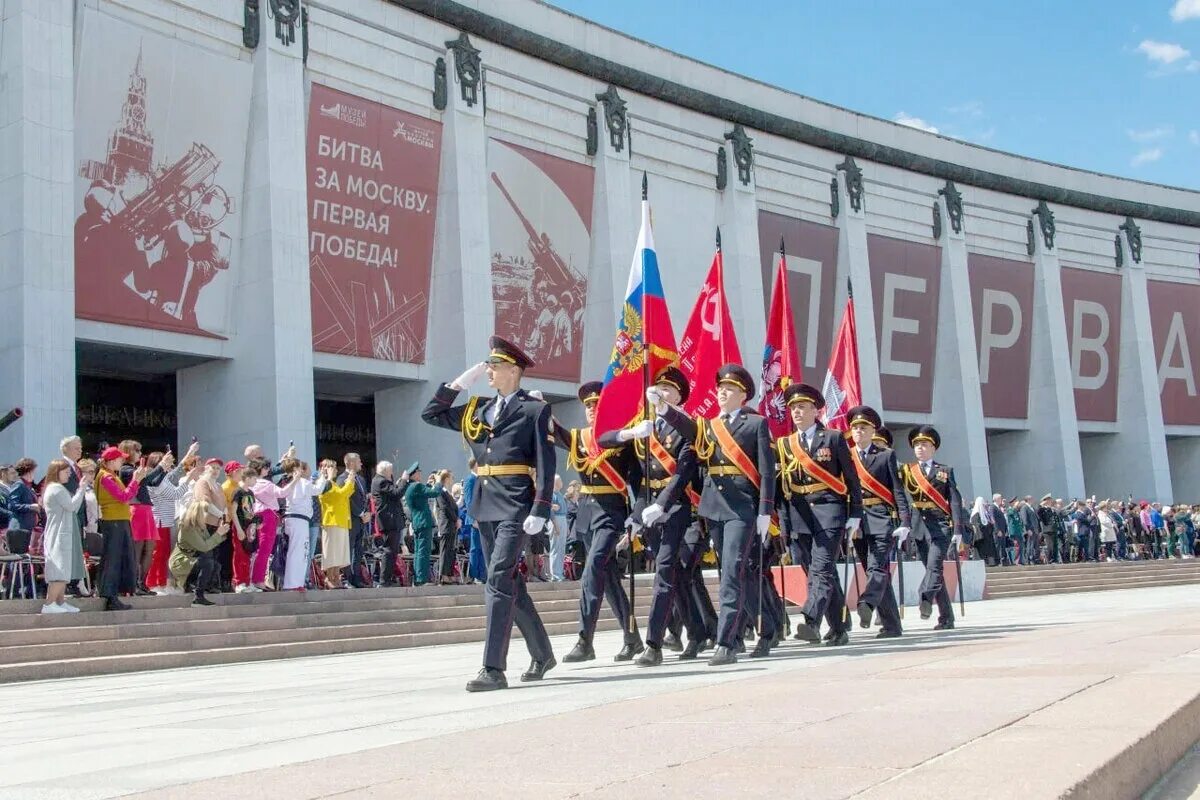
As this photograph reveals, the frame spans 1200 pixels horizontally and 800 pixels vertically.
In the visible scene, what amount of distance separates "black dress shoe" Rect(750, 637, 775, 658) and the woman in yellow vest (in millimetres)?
6365

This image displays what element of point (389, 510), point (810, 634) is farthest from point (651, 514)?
point (389, 510)

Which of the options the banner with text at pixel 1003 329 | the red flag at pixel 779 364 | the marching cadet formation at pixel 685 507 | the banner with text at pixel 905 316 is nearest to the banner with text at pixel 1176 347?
the banner with text at pixel 1003 329

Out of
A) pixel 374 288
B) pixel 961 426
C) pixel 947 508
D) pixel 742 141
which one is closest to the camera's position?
pixel 947 508

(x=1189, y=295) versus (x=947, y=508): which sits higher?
(x=1189, y=295)

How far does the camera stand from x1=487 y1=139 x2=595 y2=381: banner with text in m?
28.2

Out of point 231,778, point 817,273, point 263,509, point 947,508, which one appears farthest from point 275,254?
point 231,778

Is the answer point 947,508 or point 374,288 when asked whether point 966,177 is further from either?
point 947,508

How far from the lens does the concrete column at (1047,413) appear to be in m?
41.5

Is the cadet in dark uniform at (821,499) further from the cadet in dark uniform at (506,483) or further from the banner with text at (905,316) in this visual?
the banner with text at (905,316)

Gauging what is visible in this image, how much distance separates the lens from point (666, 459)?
9.25m

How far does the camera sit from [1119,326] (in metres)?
44.6

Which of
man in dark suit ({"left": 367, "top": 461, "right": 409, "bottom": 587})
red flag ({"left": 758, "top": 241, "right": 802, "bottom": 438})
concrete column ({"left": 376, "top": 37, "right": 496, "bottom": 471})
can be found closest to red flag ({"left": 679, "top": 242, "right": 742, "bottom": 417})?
red flag ({"left": 758, "top": 241, "right": 802, "bottom": 438})

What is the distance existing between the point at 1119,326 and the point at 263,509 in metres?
36.9

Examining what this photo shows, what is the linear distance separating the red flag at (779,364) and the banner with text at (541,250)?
48.0ft
